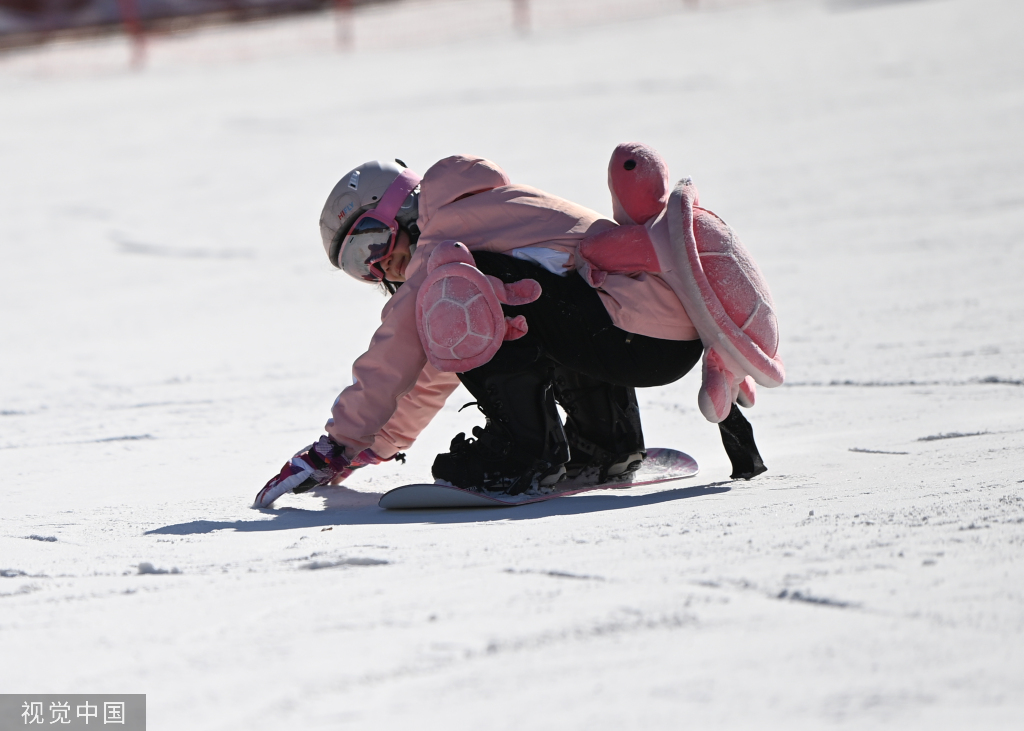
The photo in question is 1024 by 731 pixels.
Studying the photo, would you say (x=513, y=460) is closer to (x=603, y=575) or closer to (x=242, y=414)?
(x=603, y=575)

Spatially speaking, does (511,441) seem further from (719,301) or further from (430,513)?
(719,301)

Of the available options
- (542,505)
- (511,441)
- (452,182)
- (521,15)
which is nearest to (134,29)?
(521,15)

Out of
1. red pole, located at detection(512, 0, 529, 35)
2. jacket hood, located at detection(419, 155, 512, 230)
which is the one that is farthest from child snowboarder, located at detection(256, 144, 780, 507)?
red pole, located at detection(512, 0, 529, 35)

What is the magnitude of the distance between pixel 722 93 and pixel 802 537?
9.97 m

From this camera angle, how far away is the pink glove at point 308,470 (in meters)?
3.27

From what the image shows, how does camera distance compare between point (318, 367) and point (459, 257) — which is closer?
point (459, 257)

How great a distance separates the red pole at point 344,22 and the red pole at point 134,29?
8.85 feet

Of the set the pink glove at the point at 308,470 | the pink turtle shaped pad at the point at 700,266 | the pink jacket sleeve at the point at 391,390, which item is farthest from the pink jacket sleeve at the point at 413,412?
the pink turtle shaped pad at the point at 700,266

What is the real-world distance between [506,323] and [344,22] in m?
15.8

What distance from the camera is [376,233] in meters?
3.39

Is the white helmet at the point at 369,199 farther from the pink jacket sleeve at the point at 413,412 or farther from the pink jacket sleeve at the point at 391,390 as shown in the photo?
the pink jacket sleeve at the point at 413,412

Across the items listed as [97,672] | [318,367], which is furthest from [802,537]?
[318,367]

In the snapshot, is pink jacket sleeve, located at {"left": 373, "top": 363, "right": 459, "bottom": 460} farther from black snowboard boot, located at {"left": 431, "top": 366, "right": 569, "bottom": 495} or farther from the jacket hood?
the jacket hood

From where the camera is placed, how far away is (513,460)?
319 centimetres
